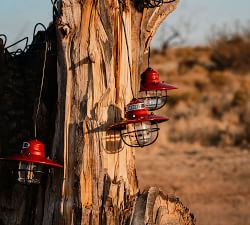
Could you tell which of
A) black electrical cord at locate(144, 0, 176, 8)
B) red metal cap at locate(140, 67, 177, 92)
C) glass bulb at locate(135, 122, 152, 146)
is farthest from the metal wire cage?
black electrical cord at locate(144, 0, 176, 8)

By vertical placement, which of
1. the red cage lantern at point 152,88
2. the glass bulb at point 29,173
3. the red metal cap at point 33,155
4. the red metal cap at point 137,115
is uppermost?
the red cage lantern at point 152,88

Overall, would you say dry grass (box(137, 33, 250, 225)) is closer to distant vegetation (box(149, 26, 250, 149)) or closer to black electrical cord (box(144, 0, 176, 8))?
distant vegetation (box(149, 26, 250, 149))

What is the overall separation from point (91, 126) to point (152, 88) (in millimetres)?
725

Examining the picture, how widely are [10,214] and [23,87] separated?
3.55ft

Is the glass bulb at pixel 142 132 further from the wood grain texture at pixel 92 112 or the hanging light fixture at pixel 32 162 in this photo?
the hanging light fixture at pixel 32 162

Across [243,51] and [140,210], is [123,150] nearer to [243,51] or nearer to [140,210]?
[140,210]

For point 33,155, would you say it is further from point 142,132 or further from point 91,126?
point 142,132

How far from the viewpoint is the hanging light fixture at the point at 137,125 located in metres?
5.54

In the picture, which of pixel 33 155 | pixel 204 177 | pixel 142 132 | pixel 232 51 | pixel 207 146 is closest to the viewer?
pixel 33 155

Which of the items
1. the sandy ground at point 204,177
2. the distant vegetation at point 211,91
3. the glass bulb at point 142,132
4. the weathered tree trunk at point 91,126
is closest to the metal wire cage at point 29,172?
the weathered tree trunk at point 91,126

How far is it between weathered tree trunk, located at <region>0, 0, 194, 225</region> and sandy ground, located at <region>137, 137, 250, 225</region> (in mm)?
4481

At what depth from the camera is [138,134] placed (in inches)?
230

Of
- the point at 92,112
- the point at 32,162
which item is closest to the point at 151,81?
the point at 92,112

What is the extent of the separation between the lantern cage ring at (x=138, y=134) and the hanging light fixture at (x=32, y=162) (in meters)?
0.58
